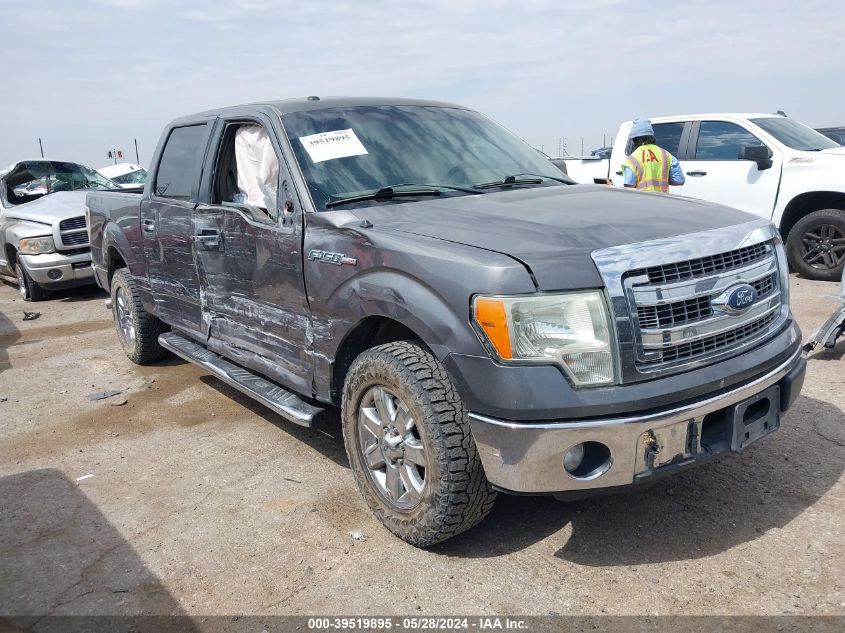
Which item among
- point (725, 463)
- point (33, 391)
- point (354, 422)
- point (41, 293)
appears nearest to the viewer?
point (354, 422)

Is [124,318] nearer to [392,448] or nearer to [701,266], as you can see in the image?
[392,448]

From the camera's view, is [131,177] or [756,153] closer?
[756,153]

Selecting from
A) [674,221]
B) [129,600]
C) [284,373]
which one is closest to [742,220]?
[674,221]

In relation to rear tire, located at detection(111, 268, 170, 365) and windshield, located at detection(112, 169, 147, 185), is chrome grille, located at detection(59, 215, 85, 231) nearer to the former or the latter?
rear tire, located at detection(111, 268, 170, 365)

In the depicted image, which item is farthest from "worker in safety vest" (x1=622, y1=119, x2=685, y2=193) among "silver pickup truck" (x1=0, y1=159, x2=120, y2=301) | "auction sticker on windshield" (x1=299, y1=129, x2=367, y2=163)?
"silver pickup truck" (x1=0, y1=159, x2=120, y2=301)

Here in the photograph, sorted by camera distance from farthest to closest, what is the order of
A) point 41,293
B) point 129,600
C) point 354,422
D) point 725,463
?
point 41,293, point 725,463, point 354,422, point 129,600

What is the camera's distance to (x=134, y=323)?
19.3ft

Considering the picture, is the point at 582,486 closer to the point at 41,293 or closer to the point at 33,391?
the point at 33,391

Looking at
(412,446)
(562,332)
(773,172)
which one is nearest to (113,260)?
(412,446)

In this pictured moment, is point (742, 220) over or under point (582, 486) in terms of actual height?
over

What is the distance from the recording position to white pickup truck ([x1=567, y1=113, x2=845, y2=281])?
780 centimetres

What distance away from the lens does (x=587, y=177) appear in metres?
10.3

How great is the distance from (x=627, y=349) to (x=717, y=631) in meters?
1.00

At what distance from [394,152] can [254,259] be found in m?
0.94
